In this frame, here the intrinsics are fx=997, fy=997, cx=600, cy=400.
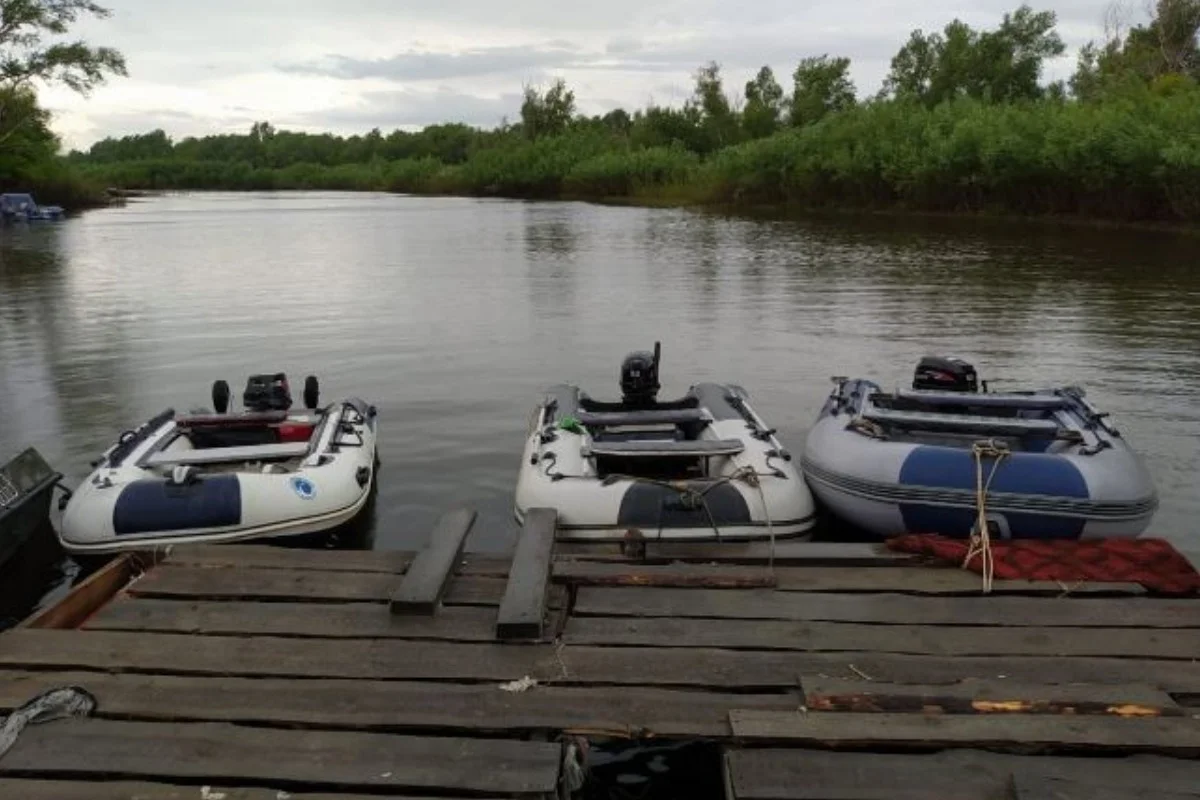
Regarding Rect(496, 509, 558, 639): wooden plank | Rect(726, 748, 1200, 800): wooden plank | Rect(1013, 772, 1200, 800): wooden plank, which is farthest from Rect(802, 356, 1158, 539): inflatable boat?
Rect(1013, 772, 1200, 800): wooden plank

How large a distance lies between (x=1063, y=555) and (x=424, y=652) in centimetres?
325

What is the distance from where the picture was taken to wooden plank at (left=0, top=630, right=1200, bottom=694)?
12.9ft

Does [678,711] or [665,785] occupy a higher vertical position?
[678,711]

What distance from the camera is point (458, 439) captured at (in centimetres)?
885

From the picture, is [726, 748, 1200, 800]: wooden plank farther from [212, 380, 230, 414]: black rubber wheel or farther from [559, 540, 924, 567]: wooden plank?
[212, 380, 230, 414]: black rubber wheel

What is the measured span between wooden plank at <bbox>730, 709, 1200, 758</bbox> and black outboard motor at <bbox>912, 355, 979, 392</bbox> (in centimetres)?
405

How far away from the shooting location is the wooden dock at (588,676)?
10.9 feet

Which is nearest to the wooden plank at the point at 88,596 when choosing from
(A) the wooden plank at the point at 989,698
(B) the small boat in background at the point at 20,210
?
(A) the wooden plank at the point at 989,698

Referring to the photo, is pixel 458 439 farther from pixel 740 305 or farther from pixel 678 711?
pixel 740 305

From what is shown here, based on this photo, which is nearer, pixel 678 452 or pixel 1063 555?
pixel 1063 555

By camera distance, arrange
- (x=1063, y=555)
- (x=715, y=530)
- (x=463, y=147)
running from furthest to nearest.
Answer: (x=463, y=147)
(x=715, y=530)
(x=1063, y=555)

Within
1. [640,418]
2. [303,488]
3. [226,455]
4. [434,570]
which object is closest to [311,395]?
[226,455]

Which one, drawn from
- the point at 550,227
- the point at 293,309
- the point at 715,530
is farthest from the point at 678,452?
the point at 550,227

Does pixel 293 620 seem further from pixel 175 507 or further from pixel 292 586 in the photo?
pixel 175 507
